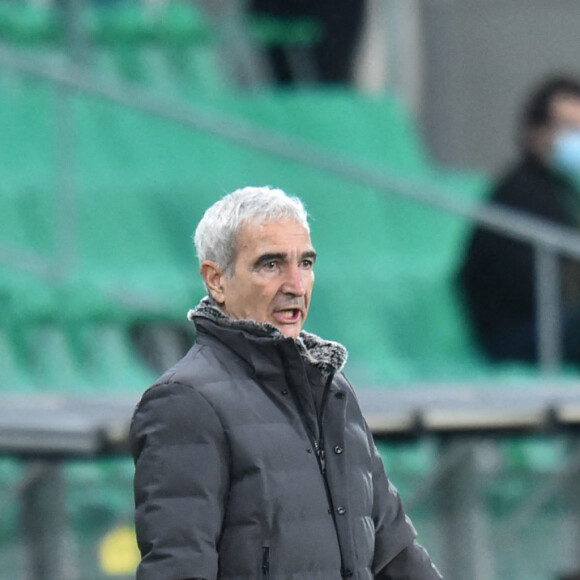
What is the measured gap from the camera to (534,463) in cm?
607

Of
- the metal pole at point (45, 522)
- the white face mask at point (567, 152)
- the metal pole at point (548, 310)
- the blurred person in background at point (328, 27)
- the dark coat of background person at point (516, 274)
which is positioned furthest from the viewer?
the blurred person in background at point (328, 27)

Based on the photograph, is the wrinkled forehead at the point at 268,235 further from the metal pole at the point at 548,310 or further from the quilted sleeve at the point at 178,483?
the metal pole at the point at 548,310

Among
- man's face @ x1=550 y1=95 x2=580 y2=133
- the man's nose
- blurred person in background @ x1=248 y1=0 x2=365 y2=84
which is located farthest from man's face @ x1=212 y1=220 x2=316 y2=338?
blurred person in background @ x1=248 y1=0 x2=365 y2=84

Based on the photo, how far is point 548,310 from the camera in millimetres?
6781

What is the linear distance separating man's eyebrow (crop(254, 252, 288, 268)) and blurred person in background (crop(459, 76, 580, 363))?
398 cm

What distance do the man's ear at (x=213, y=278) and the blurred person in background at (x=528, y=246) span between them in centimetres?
396

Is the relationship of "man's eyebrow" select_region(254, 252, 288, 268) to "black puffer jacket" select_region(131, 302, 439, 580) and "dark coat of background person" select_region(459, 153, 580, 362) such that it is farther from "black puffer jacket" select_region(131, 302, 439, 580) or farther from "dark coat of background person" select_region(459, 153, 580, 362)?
"dark coat of background person" select_region(459, 153, 580, 362)

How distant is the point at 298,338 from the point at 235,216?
7.8 inches

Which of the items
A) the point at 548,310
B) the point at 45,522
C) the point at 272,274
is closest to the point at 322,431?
the point at 272,274

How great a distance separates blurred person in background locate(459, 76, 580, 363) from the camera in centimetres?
693

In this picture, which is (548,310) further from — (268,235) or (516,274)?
(268,235)

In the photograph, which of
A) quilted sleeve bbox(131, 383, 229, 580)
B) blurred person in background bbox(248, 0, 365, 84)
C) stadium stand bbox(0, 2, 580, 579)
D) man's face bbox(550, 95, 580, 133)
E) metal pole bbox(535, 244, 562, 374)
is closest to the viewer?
quilted sleeve bbox(131, 383, 229, 580)

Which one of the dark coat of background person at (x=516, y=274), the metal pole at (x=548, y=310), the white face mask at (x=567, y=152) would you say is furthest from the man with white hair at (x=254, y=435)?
the white face mask at (x=567, y=152)

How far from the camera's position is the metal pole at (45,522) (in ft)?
17.3
